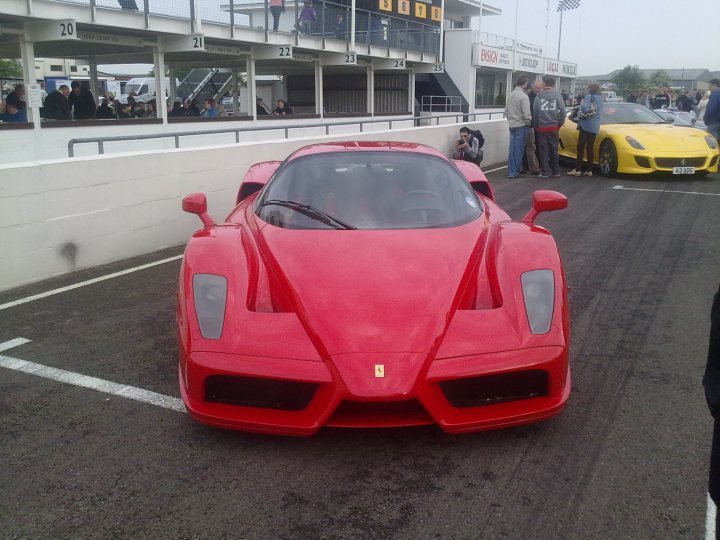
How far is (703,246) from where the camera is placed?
7184 millimetres

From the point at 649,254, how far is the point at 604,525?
4.93 m

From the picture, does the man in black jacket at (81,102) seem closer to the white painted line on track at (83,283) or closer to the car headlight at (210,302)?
the white painted line on track at (83,283)

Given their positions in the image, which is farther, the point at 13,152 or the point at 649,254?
the point at 13,152

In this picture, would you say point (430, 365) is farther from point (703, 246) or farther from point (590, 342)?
point (703, 246)

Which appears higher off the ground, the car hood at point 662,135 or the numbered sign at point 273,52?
the numbered sign at point 273,52

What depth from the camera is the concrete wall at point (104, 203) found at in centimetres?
582

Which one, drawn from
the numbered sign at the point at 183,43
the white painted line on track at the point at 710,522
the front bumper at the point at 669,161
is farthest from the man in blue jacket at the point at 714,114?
the numbered sign at the point at 183,43

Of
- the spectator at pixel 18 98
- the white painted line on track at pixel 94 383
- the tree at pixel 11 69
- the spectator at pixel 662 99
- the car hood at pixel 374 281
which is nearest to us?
the car hood at pixel 374 281

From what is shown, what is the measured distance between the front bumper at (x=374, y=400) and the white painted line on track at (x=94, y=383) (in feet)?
1.94

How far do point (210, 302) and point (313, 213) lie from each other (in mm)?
977

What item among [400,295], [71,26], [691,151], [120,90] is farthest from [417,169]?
[120,90]

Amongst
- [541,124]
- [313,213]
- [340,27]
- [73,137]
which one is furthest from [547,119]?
[340,27]

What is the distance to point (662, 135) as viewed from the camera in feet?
39.2

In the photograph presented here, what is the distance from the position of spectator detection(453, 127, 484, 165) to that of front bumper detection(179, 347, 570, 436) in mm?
10796
